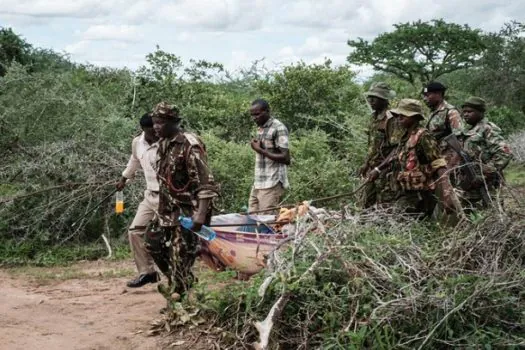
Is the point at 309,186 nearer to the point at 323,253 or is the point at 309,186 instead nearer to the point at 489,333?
the point at 323,253

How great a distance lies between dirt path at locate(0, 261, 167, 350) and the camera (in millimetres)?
5512

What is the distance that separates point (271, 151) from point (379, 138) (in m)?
1.08

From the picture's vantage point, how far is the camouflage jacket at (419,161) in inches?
232

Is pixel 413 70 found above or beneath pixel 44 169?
above

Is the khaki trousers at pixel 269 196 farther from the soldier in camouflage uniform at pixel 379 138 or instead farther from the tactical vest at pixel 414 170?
the tactical vest at pixel 414 170

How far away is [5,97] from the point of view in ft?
31.7

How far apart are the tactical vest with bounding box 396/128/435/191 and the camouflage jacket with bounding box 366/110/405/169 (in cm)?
48

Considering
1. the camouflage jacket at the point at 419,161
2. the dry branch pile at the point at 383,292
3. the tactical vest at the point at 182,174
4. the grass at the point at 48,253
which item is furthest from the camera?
the grass at the point at 48,253

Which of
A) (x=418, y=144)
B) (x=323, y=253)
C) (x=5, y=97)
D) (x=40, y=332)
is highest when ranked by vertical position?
(x=5, y=97)

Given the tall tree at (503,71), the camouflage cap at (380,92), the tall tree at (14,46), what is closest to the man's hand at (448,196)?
the camouflage cap at (380,92)

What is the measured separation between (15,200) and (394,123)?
4.62 meters

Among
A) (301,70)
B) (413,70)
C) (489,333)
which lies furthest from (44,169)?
(413,70)

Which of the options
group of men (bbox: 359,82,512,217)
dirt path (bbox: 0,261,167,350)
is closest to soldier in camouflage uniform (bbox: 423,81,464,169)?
group of men (bbox: 359,82,512,217)

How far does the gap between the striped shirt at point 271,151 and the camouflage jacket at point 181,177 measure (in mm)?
1787
